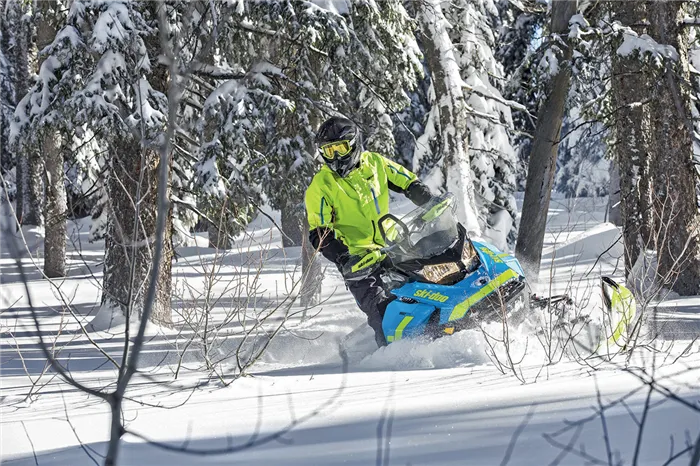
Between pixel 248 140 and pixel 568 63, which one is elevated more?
pixel 568 63

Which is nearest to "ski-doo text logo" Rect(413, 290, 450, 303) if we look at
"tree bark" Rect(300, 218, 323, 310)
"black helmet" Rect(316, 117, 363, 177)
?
"tree bark" Rect(300, 218, 323, 310)

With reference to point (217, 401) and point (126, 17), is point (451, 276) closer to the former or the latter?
point (217, 401)

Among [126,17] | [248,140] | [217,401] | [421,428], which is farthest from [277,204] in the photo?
[421,428]

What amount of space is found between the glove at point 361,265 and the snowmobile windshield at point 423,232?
0.62ft

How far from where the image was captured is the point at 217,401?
455 centimetres

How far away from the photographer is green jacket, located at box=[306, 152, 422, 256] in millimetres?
6141

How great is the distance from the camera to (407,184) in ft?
20.8

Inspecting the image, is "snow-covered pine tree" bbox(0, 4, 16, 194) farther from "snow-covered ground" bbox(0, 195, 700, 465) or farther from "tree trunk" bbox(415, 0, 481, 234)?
"snow-covered ground" bbox(0, 195, 700, 465)

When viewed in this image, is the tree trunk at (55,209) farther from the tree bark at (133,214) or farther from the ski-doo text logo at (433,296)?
the ski-doo text logo at (433,296)

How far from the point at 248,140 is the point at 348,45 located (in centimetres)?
180

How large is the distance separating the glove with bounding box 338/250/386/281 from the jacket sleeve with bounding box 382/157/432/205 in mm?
639

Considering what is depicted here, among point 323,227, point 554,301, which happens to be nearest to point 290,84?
point 323,227

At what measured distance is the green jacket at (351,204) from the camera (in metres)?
6.14

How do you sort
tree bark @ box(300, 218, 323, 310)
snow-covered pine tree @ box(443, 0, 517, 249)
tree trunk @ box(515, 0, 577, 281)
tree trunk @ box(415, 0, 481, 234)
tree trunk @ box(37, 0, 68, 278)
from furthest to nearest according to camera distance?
tree trunk @ box(37, 0, 68, 278) → snow-covered pine tree @ box(443, 0, 517, 249) → tree trunk @ box(415, 0, 481, 234) → tree trunk @ box(515, 0, 577, 281) → tree bark @ box(300, 218, 323, 310)
